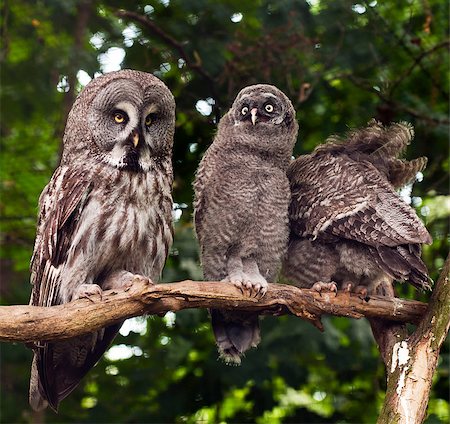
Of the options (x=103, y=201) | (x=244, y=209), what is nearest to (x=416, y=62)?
(x=244, y=209)

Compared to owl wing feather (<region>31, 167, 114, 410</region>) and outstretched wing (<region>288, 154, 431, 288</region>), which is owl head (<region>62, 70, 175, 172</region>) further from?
outstretched wing (<region>288, 154, 431, 288</region>)

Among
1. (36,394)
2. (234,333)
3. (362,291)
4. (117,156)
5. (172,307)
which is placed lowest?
(36,394)

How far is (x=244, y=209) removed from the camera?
388cm

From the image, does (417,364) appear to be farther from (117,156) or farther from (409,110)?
(409,110)

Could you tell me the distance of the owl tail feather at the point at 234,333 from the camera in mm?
3889

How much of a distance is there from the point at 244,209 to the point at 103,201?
67 cm

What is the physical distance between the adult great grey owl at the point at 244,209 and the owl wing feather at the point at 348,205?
0.34 feet

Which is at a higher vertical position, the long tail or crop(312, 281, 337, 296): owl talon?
the long tail

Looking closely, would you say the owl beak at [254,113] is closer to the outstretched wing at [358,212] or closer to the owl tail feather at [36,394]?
the outstretched wing at [358,212]

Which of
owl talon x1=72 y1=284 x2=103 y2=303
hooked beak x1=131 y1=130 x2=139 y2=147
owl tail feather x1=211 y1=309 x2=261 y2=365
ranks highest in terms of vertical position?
hooked beak x1=131 y1=130 x2=139 y2=147

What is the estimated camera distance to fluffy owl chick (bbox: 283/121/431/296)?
3.54m

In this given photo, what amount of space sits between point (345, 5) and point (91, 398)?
2922mm

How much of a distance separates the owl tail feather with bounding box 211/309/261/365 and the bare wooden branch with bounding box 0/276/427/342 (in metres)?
0.29

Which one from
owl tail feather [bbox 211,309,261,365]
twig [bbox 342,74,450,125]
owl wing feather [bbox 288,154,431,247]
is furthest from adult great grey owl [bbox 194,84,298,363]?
twig [bbox 342,74,450,125]
